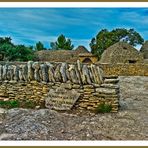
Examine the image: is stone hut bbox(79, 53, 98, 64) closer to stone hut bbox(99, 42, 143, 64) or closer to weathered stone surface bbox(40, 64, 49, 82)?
stone hut bbox(99, 42, 143, 64)

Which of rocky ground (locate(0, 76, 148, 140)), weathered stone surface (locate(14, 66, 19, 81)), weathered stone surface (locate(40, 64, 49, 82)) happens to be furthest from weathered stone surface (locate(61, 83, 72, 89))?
weathered stone surface (locate(14, 66, 19, 81))

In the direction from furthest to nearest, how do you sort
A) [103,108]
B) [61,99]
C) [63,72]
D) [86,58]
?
[86,58] → [63,72] → [61,99] → [103,108]

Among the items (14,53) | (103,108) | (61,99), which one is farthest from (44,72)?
(14,53)

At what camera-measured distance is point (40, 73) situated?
38.2 ft

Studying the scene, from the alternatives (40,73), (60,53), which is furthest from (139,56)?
(40,73)

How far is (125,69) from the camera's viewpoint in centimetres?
2852

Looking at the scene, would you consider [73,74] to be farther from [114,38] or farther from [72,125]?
[114,38]

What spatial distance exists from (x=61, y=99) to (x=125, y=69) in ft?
59.9

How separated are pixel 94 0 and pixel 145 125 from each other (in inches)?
143

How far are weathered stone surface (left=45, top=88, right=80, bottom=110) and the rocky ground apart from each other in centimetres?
62

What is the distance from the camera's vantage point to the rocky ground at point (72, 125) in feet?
26.3

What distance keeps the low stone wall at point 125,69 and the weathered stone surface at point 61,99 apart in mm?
17638

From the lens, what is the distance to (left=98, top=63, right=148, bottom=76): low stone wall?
2842cm

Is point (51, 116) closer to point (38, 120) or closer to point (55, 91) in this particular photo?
point (38, 120)
